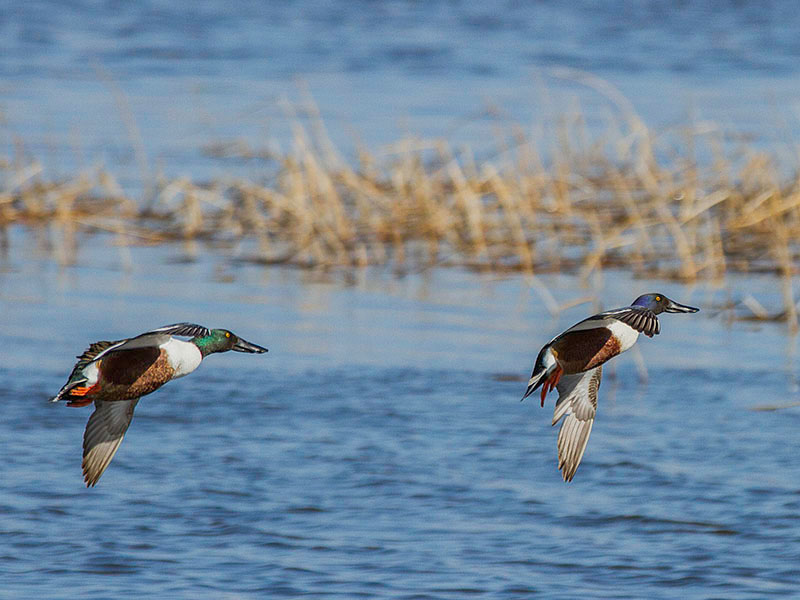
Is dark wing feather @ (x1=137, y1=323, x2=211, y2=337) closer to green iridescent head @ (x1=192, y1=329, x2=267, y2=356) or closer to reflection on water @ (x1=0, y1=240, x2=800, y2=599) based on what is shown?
green iridescent head @ (x1=192, y1=329, x2=267, y2=356)

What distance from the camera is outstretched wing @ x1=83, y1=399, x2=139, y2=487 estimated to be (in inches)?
143

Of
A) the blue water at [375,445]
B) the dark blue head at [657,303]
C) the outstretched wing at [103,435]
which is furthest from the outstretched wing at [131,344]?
the blue water at [375,445]

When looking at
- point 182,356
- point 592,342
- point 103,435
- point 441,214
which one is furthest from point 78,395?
point 441,214

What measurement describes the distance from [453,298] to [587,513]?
3.76m

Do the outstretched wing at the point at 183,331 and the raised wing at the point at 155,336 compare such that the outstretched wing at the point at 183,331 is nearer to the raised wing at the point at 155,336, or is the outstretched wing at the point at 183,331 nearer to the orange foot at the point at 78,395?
the raised wing at the point at 155,336

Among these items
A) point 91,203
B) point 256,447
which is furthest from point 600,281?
point 91,203

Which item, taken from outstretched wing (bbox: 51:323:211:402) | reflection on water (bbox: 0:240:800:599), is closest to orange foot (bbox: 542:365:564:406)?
outstretched wing (bbox: 51:323:211:402)

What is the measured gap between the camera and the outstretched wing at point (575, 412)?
380 cm

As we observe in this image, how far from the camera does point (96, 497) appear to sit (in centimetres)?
661

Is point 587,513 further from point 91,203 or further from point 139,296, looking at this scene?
point 91,203

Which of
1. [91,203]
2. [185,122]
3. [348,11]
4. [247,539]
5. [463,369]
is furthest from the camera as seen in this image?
[348,11]

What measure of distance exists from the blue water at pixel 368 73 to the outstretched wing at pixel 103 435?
7147 millimetres

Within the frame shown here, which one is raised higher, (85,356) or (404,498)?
(85,356)

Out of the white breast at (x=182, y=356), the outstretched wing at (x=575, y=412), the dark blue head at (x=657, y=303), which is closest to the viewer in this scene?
the white breast at (x=182, y=356)
